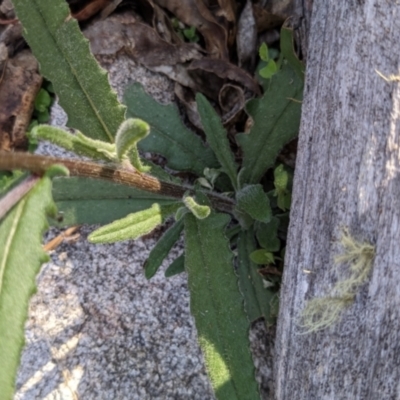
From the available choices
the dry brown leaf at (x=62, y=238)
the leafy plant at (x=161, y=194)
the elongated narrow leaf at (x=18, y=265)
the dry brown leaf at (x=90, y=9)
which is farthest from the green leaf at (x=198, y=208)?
the dry brown leaf at (x=90, y=9)

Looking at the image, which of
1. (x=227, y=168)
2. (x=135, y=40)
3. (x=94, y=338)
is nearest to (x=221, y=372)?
(x=94, y=338)

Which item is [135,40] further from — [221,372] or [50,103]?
[221,372]

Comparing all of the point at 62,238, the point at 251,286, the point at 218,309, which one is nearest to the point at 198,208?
the point at 218,309

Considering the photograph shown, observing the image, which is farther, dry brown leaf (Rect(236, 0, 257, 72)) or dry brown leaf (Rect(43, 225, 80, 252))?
dry brown leaf (Rect(236, 0, 257, 72))

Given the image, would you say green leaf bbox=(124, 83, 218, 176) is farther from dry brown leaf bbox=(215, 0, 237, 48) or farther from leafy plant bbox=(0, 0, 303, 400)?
dry brown leaf bbox=(215, 0, 237, 48)

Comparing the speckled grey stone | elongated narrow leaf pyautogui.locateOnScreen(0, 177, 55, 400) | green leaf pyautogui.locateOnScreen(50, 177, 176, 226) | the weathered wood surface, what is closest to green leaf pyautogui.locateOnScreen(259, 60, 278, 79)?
the weathered wood surface

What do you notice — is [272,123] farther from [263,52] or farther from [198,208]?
[198,208]
